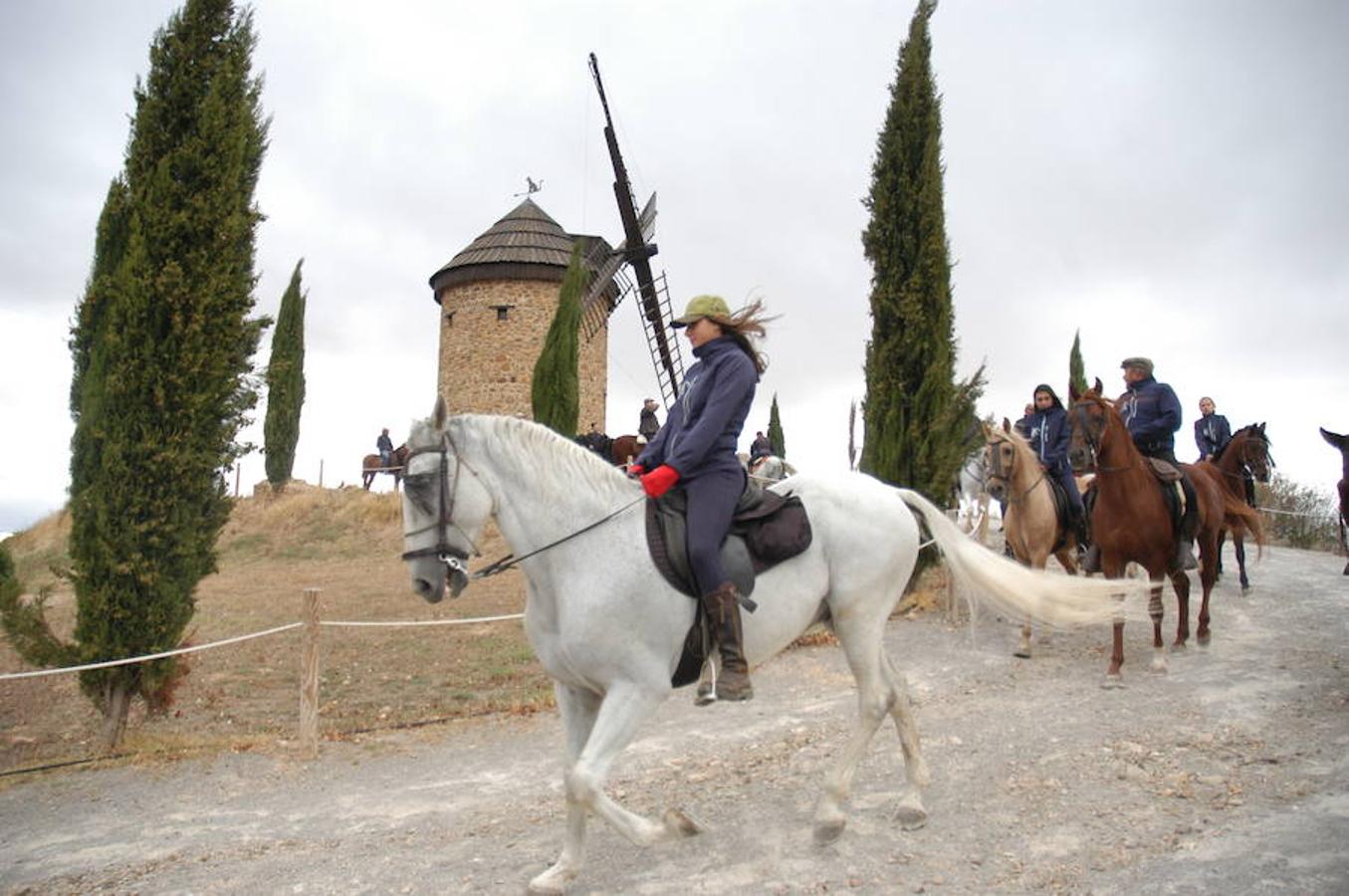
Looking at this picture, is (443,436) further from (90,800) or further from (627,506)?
(90,800)

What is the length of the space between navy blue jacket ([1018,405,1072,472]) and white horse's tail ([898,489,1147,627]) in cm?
496

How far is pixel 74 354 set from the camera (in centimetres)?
921

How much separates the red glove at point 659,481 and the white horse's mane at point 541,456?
0.82ft

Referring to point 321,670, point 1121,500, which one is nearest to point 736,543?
point 1121,500

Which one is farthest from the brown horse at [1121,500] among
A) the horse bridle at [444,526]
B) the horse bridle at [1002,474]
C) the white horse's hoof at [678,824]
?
the horse bridle at [444,526]

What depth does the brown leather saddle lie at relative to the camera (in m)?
3.89

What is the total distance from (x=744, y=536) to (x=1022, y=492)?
236 inches

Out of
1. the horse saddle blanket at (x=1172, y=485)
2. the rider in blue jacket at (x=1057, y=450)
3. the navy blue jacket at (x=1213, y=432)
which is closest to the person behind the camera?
the horse saddle blanket at (x=1172, y=485)

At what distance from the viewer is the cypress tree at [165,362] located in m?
7.38

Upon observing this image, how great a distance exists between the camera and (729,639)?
151 inches

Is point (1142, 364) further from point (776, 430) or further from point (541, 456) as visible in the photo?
point (776, 430)

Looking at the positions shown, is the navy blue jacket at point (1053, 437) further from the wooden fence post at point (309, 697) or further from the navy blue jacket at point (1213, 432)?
the wooden fence post at point (309, 697)

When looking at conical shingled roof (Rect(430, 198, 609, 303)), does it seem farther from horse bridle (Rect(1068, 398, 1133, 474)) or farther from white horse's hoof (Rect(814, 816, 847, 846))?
white horse's hoof (Rect(814, 816, 847, 846))

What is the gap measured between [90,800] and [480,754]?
105 inches
